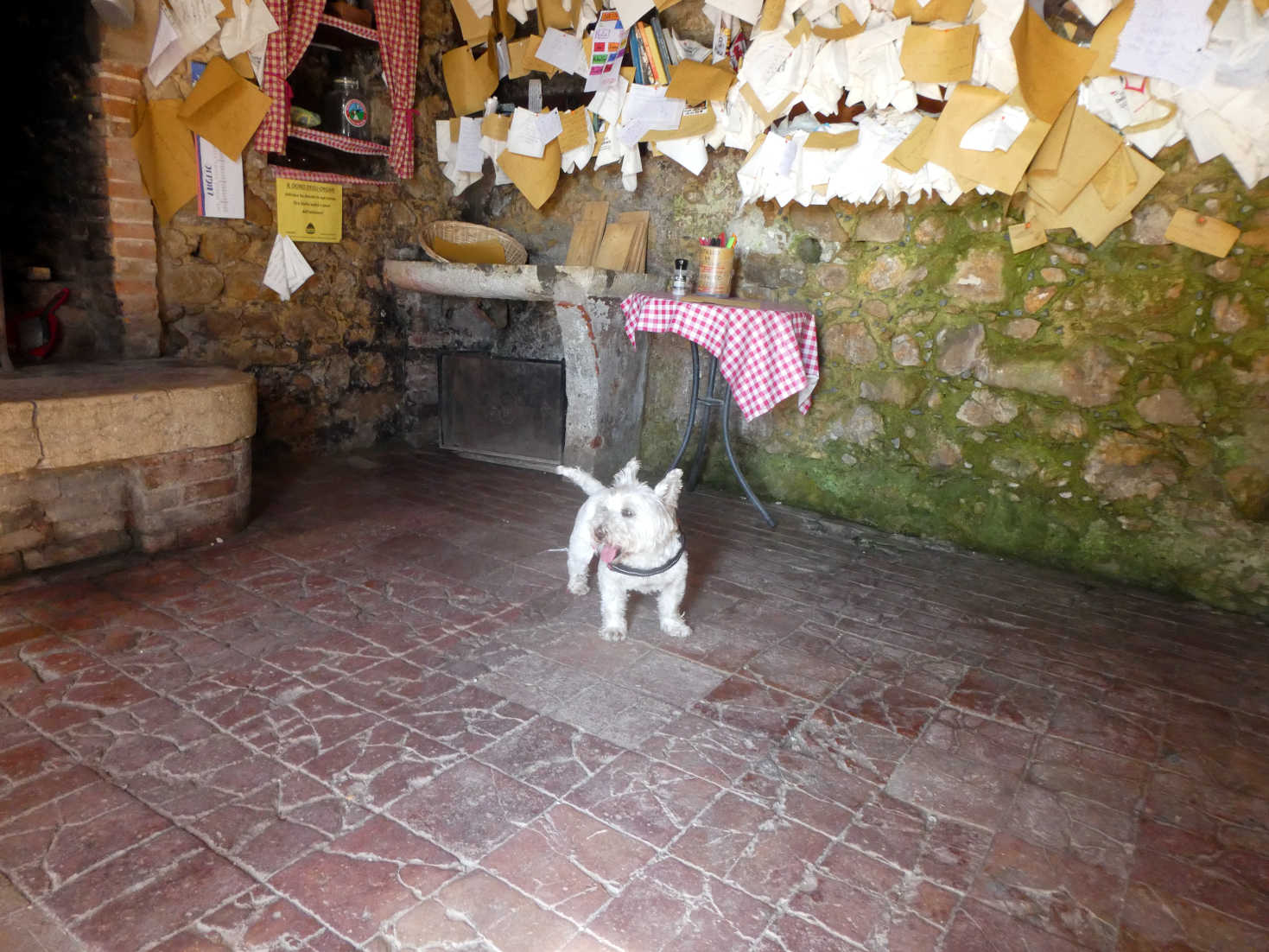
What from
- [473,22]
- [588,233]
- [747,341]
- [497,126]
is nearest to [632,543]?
[747,341]

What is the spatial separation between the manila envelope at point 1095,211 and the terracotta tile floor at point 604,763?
1646mm

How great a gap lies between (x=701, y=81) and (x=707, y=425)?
6.12ft

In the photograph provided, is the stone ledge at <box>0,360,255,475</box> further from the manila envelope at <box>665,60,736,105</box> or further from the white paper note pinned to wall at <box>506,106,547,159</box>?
the manila envelope at <box>665,60,736,105</box>

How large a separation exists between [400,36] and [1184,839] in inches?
213

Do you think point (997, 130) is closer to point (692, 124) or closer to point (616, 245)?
point (692, 124)

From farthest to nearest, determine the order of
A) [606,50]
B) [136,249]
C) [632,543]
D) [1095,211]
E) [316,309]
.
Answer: [316,309]
[606,50]
[136,249]
[1095,211]
[632,543]

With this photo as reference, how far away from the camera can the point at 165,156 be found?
12.3ft

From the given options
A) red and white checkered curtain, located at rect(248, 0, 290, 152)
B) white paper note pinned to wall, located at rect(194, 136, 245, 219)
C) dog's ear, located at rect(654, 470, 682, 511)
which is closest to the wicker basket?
red and white checkered curtain, located at rect(248, 0, 290, 152)

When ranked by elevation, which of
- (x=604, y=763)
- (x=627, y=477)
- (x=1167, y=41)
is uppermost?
(x=1167, y=41)

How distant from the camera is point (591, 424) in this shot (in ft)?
13.9

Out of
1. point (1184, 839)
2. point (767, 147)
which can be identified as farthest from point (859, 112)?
point (1184, 839)

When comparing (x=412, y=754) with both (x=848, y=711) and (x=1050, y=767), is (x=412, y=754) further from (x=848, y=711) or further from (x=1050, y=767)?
(x=1050, y=767)

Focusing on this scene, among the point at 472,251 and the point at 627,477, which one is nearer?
the point at 627,477

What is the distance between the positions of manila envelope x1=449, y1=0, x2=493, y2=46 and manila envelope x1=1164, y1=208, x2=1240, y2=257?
3984mm
